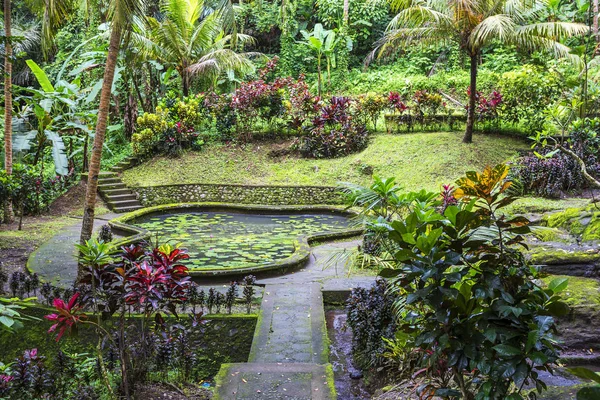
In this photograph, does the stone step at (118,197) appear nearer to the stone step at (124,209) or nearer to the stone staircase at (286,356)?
the stone step at (124,209)

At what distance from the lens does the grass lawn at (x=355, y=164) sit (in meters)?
13.2

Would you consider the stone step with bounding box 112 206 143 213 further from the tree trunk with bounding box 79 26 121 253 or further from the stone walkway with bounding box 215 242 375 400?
the tree trunk with bounding box 79 26 121 253

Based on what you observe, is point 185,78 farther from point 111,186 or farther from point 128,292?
point 128,292

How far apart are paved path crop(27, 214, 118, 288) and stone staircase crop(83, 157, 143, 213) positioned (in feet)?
8.90

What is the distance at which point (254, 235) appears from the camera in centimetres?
1061

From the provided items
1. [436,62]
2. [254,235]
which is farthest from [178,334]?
[436,62]

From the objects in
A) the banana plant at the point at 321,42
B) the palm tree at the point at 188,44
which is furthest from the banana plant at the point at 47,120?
the banana plant at the point at 321,42

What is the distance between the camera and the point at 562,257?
16.5 ft

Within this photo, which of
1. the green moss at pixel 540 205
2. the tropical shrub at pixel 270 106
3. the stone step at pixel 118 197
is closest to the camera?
the green moss at pixel 540 205

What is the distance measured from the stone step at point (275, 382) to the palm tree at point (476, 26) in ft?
31.3

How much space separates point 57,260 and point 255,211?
224 inches

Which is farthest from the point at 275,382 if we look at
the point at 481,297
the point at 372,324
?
the point at 481,297

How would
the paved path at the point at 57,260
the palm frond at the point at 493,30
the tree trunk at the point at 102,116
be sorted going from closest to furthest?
the tree trunk at the point at 102,116, the paved path at the point at 57,260, the palm frond at the point at 493,30

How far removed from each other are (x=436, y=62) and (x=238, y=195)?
11443 mm
